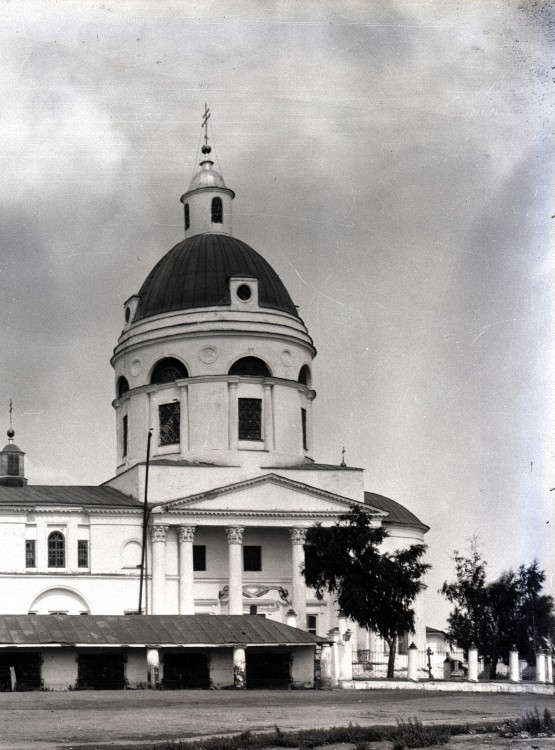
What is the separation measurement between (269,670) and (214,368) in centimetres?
2196

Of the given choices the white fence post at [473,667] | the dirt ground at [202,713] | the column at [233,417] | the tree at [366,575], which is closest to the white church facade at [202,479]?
the column at [233,417]

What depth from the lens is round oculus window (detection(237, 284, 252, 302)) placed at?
225 feet

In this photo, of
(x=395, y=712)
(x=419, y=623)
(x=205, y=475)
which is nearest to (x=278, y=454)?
(x=205, y=475)

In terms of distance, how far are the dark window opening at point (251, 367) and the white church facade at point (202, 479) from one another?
91 millimetres

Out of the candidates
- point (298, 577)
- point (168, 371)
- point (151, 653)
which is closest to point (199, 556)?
point (298, 577)

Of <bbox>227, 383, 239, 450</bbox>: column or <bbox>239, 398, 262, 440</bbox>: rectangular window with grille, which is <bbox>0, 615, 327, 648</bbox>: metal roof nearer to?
<bbox>227, 383, 239, 450</bbox>: column

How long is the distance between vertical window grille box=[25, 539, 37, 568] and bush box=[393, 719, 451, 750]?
36.7 meters

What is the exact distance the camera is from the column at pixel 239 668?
152 feet

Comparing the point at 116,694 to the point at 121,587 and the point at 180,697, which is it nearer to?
the point at 180,697

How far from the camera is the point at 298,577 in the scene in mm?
62688

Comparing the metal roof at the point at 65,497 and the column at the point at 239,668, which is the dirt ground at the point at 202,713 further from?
the metal roof at the point at 65,497

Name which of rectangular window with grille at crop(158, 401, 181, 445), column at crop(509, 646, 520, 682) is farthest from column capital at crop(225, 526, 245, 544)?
column at crop(509, 646, 520, 682)

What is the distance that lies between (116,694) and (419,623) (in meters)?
30.4

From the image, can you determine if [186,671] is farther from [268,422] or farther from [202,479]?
[268,422]
